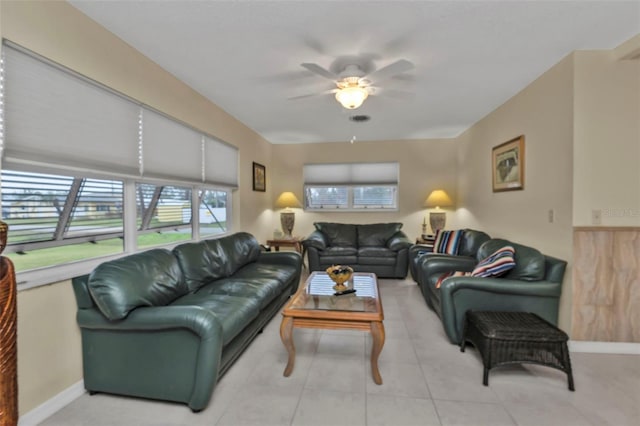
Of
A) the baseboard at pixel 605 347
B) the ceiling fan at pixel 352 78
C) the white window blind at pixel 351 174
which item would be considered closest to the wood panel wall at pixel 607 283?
the baseboard at pixel 605 347

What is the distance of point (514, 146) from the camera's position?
331 cm

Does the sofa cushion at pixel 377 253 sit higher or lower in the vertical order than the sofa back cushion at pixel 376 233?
lower

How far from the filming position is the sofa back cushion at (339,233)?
5301 millimetres

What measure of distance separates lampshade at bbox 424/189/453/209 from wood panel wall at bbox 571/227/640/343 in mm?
2762

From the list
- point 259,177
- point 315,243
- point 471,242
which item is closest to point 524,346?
point 471,242

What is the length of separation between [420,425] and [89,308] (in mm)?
2131

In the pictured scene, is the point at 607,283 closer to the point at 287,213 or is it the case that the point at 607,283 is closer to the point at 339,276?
the point at 339,276

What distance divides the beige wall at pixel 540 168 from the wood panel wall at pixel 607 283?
0.09 meters

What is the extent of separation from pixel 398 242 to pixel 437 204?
1093 mm

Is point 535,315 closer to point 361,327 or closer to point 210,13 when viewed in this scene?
point 361,327

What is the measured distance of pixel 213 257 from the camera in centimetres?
304

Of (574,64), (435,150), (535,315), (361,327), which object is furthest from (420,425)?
(435,150)

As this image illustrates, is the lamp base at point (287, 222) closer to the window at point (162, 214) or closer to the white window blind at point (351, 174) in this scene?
the white window blind at point (351, 174)

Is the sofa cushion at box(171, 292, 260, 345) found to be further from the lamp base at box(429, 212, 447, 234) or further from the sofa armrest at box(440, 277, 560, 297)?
the lamp base at box(429, 212, 447, 234)
